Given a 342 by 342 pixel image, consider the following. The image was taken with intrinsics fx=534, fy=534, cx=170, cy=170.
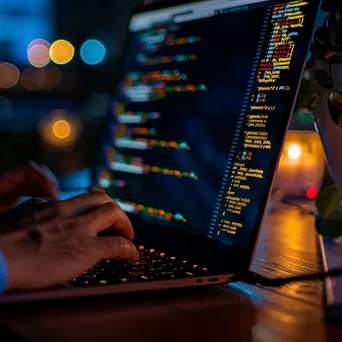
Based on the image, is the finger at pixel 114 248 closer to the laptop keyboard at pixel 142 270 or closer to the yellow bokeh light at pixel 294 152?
the laptop keyboard at pixel 142 270

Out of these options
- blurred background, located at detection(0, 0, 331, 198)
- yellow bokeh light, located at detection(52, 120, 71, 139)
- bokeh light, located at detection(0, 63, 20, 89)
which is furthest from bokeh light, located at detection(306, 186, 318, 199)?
bokeh light, located at detection(0, 63, 20, 89)

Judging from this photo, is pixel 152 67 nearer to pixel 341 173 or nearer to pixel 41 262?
pixel 341 173

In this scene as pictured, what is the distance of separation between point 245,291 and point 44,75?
5.36 meters

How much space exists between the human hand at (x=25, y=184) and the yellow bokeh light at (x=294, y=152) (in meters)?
0.53

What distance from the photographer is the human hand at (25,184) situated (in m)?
0.96

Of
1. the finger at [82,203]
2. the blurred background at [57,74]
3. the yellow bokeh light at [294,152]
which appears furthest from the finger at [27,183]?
the blurred background at [57,74]

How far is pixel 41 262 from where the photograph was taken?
548mm

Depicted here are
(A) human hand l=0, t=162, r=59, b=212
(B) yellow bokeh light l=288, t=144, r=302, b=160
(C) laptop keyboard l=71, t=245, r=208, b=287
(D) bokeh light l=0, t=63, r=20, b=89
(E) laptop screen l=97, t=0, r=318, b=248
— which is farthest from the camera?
(D) bokeh light l=0, t=63, r=20, b=89

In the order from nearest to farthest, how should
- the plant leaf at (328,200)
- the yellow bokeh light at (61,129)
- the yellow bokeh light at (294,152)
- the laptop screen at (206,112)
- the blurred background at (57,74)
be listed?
the laptop screen at (206,112), the plant leaf at (328,200), the yellow bokeh light at (294,152), the blurred background at (57,74), the yellow bokeh light at (61,129)

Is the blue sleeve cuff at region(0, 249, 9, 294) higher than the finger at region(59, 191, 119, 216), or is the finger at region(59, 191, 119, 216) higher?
the finger at region(59, 191, 119, 216)

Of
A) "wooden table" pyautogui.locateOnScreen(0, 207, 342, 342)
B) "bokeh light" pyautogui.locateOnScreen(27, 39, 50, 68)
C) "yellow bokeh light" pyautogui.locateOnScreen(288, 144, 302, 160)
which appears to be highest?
"bokeh light" pyautogui.locateOnScreen(27, 39, 50, 68)

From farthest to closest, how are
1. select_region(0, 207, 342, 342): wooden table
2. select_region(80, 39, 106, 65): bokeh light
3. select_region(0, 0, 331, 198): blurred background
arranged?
1. select_region(80, 39, 106, 65): bokeh light
2. select_region(0, 0, 331, 198): blurred background
3. select_region(0, 207, 342, 342): wooden table

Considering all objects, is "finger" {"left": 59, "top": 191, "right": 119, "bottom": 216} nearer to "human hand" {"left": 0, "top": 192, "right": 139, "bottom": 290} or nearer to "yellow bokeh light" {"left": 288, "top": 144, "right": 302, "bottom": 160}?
"human hand" {"left": 0, "top": 192, "right": 139, "bottom": 290}

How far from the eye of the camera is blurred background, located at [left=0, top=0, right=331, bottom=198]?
4898 millimetres
